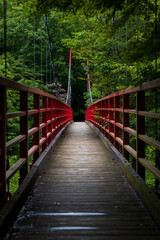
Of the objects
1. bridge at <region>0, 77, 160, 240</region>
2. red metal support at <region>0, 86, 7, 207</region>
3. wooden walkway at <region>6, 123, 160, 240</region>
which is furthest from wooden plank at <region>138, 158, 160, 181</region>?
red metal support at <region>0, 86, 7, 207</region>

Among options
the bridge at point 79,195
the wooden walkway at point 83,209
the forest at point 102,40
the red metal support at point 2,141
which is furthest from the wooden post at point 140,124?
the red metal support at point 2,141

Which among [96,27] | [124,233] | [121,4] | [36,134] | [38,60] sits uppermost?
[38,60]

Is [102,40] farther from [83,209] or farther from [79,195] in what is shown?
[83,209]

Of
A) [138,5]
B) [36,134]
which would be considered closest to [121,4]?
[138,5]

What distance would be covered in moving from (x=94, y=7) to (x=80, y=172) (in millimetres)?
2109

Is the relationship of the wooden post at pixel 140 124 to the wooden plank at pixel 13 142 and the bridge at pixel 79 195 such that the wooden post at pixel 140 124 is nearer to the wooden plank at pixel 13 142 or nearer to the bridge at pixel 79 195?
the bridge at pixel 79 195

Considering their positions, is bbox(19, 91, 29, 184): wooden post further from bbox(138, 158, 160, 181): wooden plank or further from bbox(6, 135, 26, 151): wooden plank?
bbox(138, 158, 160, 181): wooden plank

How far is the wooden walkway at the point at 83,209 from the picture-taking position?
207cm

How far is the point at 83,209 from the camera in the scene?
2.54m

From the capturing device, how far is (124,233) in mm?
2059

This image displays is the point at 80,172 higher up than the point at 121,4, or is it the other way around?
the point at 121,4

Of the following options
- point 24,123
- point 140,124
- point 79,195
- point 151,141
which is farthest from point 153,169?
point 24,123

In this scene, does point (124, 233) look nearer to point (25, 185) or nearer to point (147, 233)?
point (147, 233)

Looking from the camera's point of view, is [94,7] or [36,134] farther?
[36,134]
